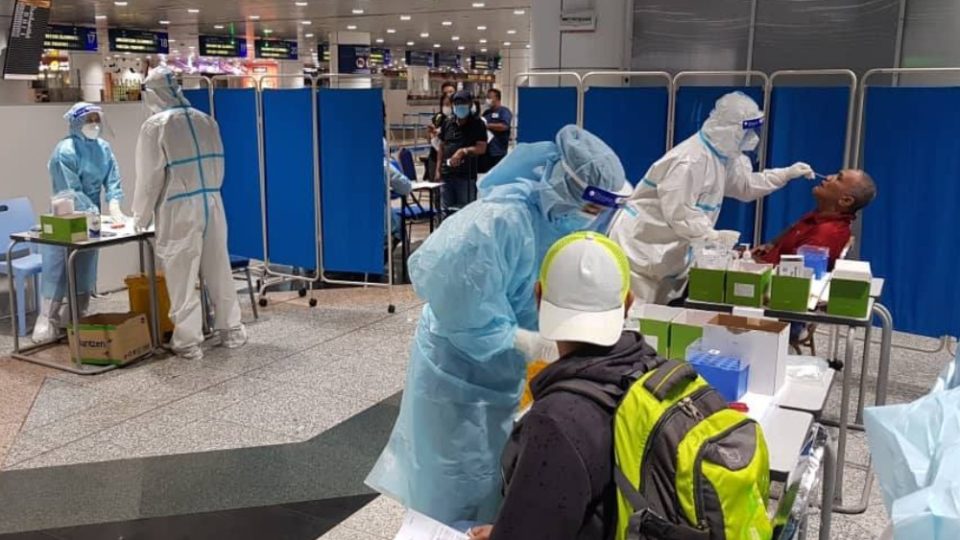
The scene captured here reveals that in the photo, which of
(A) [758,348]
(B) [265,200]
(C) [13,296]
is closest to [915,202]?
(A) [758,348]

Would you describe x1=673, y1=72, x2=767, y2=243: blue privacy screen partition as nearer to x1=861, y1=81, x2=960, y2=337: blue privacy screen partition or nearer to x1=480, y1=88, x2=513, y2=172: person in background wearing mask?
x1=861, y1=81, x2=960, y2=337: blue privacy screen partition

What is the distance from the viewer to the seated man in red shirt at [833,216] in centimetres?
375

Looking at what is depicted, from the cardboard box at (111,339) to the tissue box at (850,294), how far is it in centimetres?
382

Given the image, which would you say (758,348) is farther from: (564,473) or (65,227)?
(65,227)

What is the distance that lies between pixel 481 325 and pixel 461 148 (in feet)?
18.6

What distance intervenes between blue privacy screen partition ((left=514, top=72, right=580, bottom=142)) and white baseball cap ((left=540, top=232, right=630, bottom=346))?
3.80m

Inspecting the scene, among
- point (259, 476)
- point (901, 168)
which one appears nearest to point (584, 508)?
point (259, 476)

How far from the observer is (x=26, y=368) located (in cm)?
480

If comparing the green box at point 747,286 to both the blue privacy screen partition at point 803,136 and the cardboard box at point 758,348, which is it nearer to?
the cardboard box at point 758,348

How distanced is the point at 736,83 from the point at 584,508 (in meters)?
5.86

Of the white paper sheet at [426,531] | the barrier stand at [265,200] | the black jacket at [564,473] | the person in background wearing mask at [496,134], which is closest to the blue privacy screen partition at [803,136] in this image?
the barrier stand at [265,200]

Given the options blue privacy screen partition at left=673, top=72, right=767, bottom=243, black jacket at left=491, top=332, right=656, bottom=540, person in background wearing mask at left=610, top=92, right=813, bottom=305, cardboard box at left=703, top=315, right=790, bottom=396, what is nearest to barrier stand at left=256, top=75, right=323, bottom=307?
blue privacy screen partition at left=673, top=72, right=767, bottom=243

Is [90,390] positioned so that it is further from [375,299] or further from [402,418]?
[402,418]

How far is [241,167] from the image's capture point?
643 cm
